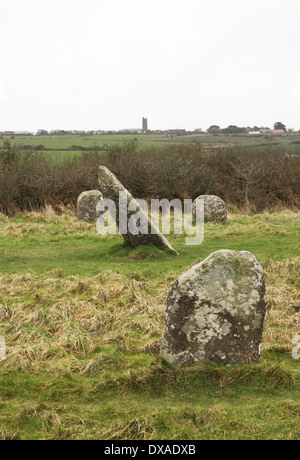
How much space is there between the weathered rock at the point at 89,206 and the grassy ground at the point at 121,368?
294 inches

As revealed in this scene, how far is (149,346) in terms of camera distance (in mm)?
6688

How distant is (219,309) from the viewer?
571 cm

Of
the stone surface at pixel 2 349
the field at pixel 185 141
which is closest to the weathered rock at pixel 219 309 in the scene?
the stone surface at pixel 2 349

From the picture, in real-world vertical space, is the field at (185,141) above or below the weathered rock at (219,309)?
above

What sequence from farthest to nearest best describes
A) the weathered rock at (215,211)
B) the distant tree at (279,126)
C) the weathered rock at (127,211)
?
the distant tree at (279,126) < the weathered rock at (215,211) < the weathered rock at (127,211)

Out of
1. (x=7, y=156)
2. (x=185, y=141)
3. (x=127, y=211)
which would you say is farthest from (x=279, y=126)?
(x=127, y=211)

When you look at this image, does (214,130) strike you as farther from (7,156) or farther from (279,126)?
(7,156)

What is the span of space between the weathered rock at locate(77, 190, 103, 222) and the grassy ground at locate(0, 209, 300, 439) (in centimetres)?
747

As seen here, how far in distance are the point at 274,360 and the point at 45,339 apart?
3.33 metres

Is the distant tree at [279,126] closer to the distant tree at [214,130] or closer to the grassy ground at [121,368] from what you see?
the distant tree at [214,130]

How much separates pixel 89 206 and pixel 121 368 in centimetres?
1404

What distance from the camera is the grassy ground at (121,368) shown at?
15.7 ft

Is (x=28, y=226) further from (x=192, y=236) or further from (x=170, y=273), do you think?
(x=170, y=273)
